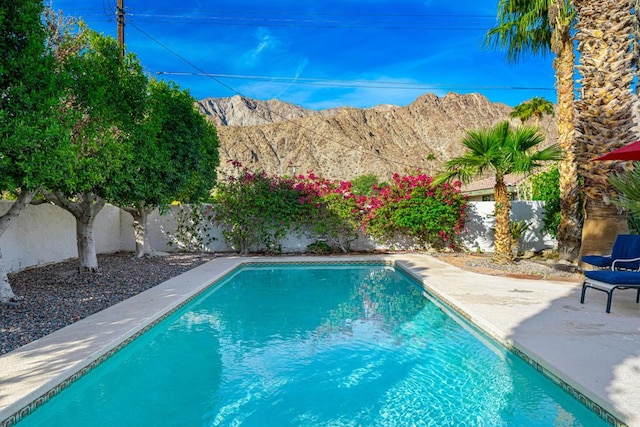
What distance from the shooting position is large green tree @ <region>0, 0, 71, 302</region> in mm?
5328

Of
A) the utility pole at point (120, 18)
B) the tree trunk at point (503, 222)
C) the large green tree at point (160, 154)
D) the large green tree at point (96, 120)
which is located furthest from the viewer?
the utility pole at point (120, 18)

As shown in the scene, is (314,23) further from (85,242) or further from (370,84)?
(85,242)

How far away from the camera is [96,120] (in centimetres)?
737

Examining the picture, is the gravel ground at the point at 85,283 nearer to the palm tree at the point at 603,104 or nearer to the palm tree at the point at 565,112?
the palm tree at the point at 565,112

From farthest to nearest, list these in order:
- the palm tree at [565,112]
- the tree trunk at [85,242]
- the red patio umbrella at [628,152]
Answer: the palm tree at [565,112] → the tree trunk at [85,242] → the red patio umbrella at [628,152]

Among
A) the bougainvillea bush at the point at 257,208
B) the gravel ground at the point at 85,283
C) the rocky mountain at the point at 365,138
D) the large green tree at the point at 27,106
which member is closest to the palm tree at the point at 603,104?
the gravel ground at the point at 85,283

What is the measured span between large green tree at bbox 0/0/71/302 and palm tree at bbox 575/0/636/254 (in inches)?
374

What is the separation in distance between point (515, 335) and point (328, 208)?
9489 mm

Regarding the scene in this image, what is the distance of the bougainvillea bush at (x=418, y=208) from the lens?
45.7ft

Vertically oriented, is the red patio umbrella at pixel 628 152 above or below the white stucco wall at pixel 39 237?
above

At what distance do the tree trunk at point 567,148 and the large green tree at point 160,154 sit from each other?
927cm

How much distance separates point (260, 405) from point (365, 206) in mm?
10788

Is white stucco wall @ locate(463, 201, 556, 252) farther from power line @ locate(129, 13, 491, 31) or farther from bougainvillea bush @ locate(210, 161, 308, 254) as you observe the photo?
power line @ locate(129, 13, 491, 31)

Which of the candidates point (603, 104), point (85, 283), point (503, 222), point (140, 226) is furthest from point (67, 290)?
point (603, 104)
